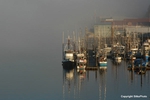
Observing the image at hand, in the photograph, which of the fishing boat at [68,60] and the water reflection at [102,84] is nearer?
the water reflection at [102,84]

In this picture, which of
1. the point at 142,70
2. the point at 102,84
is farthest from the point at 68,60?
the point at 102,84

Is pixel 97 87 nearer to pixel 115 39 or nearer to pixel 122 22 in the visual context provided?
pixel 115 39

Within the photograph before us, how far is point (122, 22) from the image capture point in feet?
192

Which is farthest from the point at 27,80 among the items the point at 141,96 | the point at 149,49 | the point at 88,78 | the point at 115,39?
the point at 115,39

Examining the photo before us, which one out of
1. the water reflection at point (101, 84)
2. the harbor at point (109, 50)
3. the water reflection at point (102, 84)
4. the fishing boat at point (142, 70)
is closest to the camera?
the water reflection at point (102, 84)

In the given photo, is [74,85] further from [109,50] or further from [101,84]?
[109,50]

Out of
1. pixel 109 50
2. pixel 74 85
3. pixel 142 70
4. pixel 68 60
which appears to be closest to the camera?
pixel 74 85

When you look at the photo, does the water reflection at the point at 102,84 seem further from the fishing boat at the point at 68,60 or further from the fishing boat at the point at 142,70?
the fishing boat at the point at 68,60

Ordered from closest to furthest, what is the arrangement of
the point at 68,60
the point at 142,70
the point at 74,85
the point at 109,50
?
the point at 74,85
the point at 142,70
the point at 68,60
the point at 109,50

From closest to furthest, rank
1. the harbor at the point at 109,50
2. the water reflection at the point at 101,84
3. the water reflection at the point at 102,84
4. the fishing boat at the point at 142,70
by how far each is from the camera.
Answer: the water reflection at the point at 102,84 → the water reflection at the point at 101,84 → the fishing boat at the point at 142,70 → the harbor at the point at 109,50

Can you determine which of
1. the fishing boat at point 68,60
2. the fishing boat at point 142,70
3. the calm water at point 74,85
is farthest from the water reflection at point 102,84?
the fishing boat at point 68,60

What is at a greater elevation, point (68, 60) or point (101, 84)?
point (68, 60)

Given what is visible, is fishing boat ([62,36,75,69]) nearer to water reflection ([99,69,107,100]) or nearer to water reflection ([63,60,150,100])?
water reflection ([63,60,150,100])

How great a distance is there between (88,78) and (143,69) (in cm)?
340
